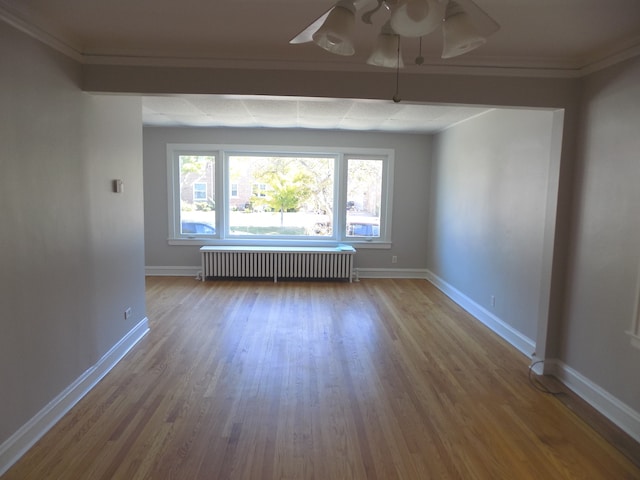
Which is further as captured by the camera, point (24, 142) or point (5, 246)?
point (24, 142)

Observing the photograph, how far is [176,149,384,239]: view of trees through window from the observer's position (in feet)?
20.7

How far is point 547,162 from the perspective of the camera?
3266 millimetres

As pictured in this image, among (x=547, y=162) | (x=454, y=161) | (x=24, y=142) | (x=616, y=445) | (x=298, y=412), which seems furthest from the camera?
(x=454, y=161)

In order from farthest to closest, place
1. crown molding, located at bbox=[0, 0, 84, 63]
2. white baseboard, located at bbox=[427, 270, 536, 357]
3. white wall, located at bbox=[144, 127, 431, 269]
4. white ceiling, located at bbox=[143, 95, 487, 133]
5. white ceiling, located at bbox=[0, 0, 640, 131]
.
Result: white wall, located at bbox=[144, 127, 431, 269], white ceiling, located at bbox=[143, 95, 487, 133], white baseboard, located at bbox=[427, 270, 536, 357], white ceiling, located at bbox=[0, 0, 640, 131], crown molding, located at bbox=[0, 0, 84, 63]

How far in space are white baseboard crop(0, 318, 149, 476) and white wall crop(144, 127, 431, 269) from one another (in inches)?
123

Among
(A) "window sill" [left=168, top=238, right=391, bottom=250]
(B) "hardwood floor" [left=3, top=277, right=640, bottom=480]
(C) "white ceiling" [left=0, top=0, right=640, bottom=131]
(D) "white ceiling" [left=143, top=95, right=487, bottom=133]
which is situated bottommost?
(B) "hardwood floor" [left=3, top=277, right=640, bottom=480]

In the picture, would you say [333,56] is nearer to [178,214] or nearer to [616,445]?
→ [616,445]

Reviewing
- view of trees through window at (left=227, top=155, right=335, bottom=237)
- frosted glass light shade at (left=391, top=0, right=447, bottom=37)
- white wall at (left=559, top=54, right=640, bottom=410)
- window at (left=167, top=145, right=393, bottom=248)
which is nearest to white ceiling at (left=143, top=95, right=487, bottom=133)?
window at (left=167, top=145, right=393, bottom=248)

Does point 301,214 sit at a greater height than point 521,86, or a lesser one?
lesser

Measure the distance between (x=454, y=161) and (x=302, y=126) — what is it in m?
2.31

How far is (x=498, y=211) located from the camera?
4.11 m

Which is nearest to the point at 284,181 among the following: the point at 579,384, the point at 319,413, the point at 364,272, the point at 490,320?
the point at 364,272

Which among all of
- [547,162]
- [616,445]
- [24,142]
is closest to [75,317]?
[24,142]

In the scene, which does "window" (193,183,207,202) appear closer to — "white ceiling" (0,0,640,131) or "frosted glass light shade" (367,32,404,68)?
"white ceiling" (0,0,640,131)
